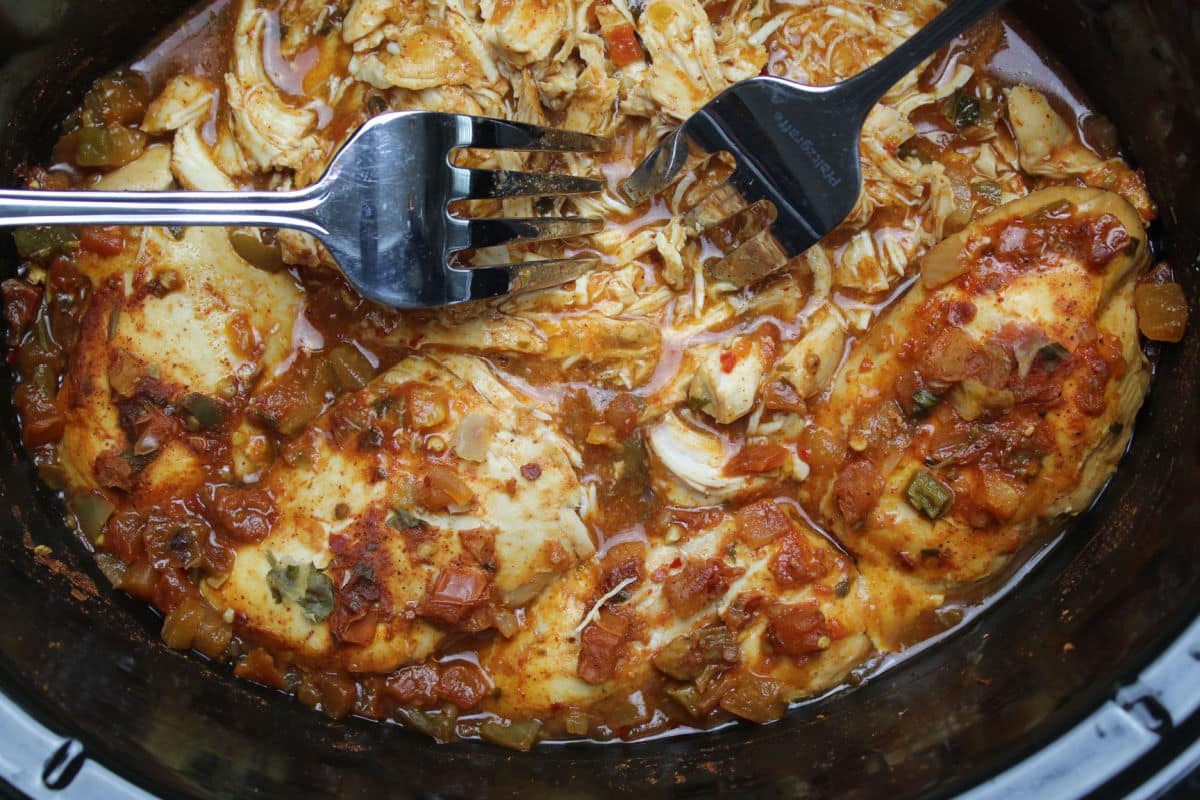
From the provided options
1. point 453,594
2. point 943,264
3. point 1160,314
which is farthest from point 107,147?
point 1160,314

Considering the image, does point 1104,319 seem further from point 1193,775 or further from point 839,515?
point 1193,775

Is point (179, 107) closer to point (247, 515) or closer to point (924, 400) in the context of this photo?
point (247, 515)

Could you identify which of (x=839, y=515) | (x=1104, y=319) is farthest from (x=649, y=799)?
(x=1104, y=319)

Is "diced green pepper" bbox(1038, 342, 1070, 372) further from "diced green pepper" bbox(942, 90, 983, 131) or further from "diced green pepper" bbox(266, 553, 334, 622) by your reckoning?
"diced green pepper" bbox(266, 553, 334, 622)

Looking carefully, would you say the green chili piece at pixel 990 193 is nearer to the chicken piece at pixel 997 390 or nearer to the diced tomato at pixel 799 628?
the chicken piece at pixel 997 390

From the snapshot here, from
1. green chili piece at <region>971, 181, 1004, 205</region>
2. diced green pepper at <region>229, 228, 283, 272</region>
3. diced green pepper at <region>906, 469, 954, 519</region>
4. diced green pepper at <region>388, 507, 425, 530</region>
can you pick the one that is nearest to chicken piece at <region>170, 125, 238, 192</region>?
diced green pepper at <region>229, 228, 283, 272</region>

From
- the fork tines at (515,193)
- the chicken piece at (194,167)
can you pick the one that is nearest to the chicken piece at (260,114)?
the chicken piece at (194,167)
